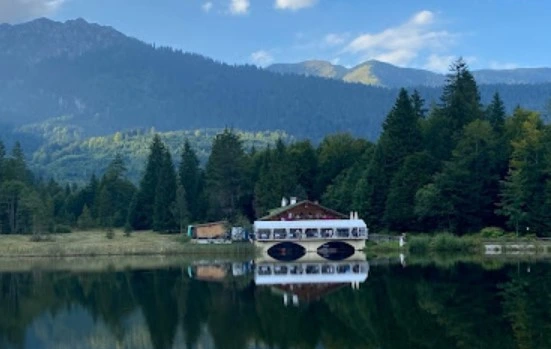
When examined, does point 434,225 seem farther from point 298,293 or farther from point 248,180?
point 298,293

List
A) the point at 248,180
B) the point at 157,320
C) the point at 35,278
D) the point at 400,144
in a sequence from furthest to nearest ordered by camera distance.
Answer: the point at 248,180 < the point at 400,144 < the point at 35,278 < the point at 157,320

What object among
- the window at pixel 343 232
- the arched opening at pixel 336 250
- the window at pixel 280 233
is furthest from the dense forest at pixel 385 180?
the window at pixel 280 233

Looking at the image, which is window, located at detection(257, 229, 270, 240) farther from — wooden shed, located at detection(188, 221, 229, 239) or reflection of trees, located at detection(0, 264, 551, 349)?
reflection of trees, located at detection(0, 264, 551, 349)

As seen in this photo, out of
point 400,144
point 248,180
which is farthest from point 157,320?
point 248,180

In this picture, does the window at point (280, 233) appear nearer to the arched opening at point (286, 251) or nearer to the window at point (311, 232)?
the arched opening at point (286, 251)

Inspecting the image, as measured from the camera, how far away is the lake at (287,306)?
106 feet

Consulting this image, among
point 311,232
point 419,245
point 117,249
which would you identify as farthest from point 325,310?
point 117,249

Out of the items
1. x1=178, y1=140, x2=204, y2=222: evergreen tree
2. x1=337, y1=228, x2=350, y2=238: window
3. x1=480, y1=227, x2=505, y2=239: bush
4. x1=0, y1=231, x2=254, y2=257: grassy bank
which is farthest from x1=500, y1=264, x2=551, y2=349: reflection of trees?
x1=178, y1=140, x2=204, y2=222: evergreen tree

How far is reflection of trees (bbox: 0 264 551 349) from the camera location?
31.8 metres

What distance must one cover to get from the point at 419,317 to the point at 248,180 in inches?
2525

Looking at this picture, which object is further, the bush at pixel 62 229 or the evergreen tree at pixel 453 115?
the bush at pixel 62 229

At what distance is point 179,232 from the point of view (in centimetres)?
9156

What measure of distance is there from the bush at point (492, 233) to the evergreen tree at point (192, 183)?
37.0 metres

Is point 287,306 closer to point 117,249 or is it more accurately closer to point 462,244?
point 462,244
